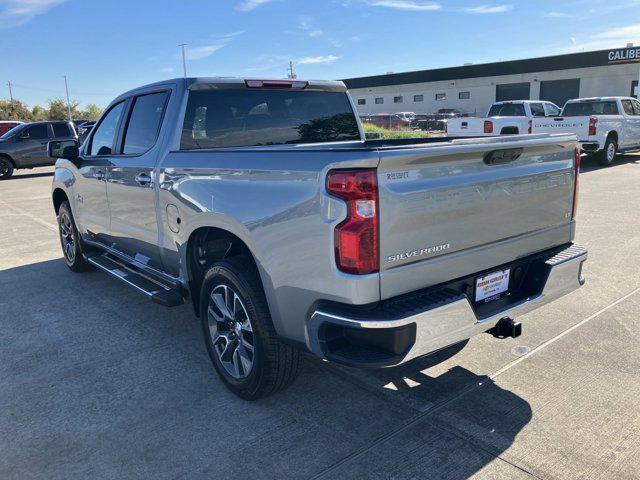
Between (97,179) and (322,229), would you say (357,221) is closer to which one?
(322,229)

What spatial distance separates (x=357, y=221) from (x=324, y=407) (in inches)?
55.0

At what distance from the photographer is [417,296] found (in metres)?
2.76

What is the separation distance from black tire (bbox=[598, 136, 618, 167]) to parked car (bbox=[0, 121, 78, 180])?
16943 mm

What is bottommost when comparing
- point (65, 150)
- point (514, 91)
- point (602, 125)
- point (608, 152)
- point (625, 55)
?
point (608, 152)

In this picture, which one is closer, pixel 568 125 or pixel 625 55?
pixel 568 125

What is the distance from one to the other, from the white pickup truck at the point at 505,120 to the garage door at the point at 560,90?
91.3ft

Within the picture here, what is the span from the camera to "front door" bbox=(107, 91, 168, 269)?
4.22 meters

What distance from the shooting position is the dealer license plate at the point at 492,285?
308 cm

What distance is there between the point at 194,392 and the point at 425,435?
1520 millimetres

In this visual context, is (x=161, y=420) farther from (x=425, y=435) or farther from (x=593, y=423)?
(x=593, y=423)

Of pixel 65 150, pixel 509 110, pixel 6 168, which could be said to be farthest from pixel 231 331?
pixel 6 168

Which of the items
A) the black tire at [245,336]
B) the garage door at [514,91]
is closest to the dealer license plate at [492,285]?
the black tire at [245,336]

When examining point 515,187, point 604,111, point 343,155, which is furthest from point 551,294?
point 604,111

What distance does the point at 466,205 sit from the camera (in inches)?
113
